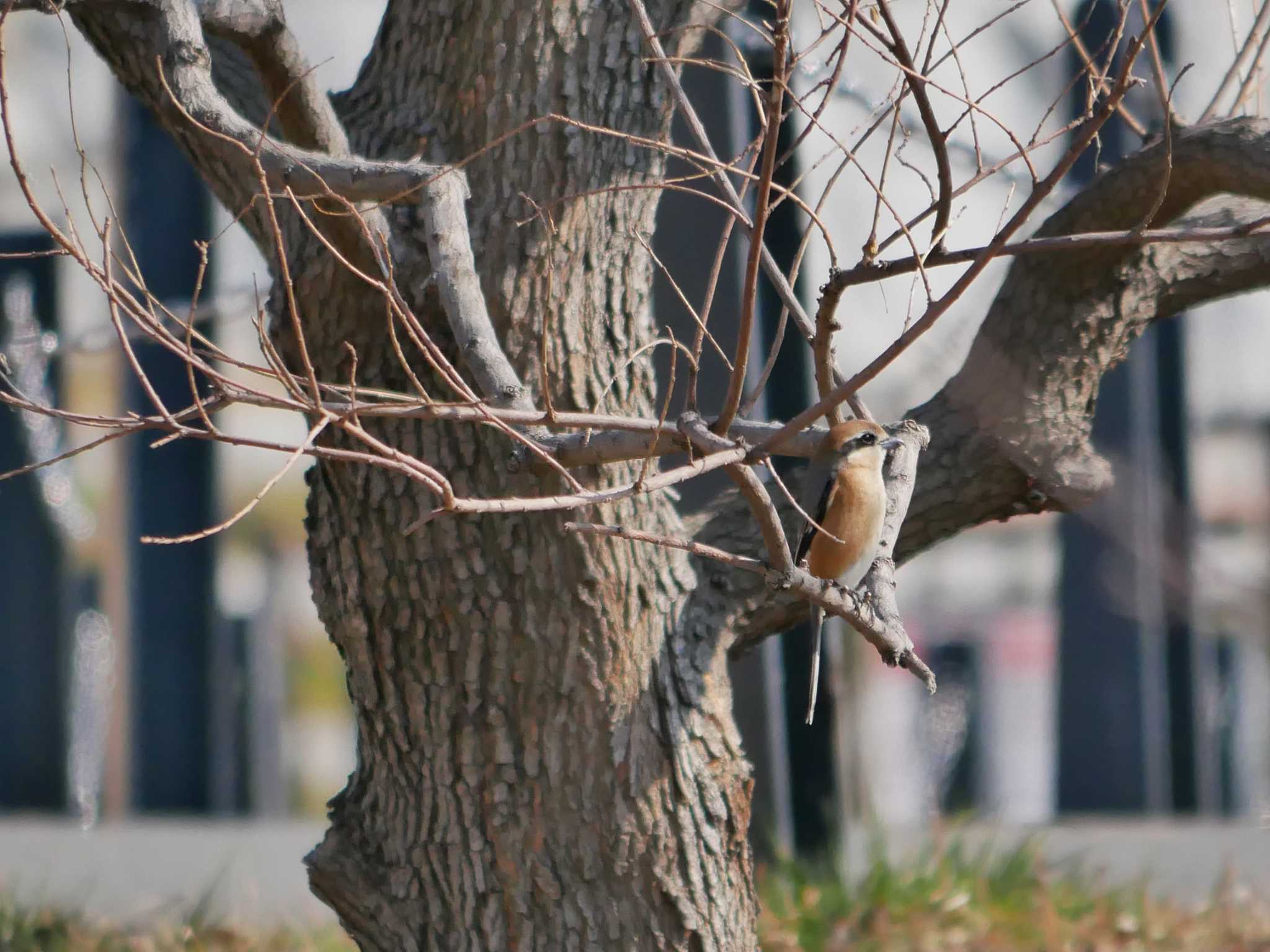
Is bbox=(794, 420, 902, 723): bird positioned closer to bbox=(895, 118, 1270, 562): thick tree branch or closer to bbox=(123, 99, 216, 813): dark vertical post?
bbox=(895, 118, 1270, 562): thick tree branch

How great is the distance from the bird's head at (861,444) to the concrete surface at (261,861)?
2489 millimetres

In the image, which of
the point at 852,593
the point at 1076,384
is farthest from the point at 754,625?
the point at 1076,384

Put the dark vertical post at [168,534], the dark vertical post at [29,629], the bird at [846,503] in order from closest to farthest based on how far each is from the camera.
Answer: the bird at [846,503], the dark vertical post at [168,534], the dark vertical post at [29,629]

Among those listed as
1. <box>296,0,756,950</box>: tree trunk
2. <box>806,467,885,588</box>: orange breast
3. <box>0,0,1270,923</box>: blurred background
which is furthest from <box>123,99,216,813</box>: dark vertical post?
<box>806,467,885,588</box>: orange breast

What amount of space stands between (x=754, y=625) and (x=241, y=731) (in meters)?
5.20

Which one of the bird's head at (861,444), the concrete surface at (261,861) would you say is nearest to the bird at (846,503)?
the bird's head at (861,444)

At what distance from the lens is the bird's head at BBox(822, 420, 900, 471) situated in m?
2.84

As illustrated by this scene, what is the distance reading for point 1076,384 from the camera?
121 inches

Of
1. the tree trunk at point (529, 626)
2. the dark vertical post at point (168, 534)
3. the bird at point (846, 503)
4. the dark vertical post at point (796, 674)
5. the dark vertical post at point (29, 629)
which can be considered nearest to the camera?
the tree trunk at point (529, 626)

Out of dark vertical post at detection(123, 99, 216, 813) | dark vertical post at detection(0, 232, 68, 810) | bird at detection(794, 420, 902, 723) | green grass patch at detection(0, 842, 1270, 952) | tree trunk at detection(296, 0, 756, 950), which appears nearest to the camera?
tree trunk at detection(296, 0, 756, 950)

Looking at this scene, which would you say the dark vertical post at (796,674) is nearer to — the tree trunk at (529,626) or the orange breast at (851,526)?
the orange breast at (851,526)

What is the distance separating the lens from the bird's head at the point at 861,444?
9.31 ft

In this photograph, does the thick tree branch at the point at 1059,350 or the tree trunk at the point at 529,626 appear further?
the thick tree branch at the point at 1059,350

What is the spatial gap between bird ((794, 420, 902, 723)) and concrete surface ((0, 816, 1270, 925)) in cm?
219
